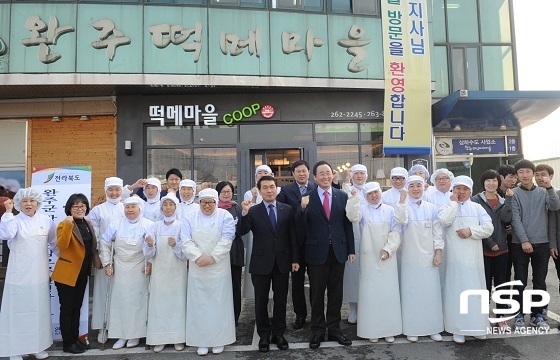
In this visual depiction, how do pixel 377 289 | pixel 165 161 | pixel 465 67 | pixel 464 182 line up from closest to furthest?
pixel 377 289, pixel 464 182, pixel 165 161, pixel 465 67

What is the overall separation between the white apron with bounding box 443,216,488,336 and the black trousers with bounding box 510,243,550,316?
660mm

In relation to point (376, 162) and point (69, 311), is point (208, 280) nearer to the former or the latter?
point (69, 311)

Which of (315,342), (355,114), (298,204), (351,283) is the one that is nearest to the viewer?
(315,342)

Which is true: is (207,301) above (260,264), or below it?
below

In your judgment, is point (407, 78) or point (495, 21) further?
point (495, 21)

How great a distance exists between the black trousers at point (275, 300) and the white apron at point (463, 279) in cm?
192

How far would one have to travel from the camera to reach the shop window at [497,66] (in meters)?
11.1

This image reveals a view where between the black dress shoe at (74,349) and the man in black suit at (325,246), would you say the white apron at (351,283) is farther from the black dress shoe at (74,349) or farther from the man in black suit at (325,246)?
the black dress shoe at (74,349)

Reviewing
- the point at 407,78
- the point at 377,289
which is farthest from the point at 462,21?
the point at 377,289

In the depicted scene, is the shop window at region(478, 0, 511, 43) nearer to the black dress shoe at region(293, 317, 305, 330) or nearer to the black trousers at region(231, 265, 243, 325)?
the black dress shoe at region(293, 317, 305, 330)

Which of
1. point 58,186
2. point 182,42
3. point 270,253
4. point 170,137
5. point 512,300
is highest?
point 182,42

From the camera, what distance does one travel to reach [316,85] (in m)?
9.34

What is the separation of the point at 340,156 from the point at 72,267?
287 inches

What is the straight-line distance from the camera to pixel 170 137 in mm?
9953
